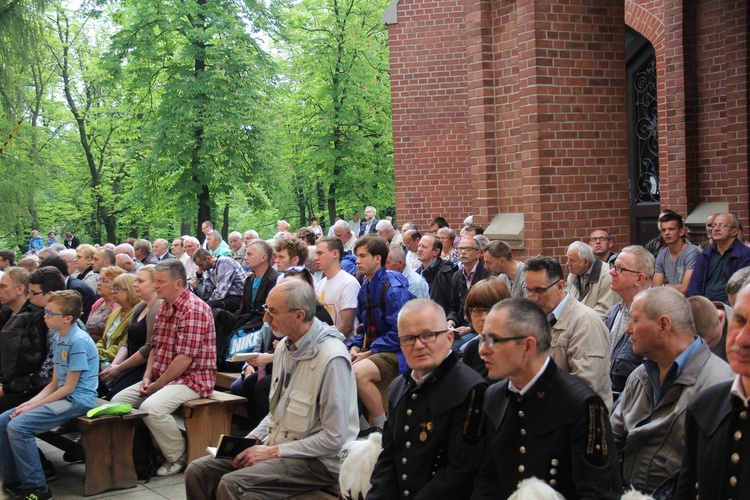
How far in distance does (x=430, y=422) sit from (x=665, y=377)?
1.25 metres

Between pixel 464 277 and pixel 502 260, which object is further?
pixel 464 277

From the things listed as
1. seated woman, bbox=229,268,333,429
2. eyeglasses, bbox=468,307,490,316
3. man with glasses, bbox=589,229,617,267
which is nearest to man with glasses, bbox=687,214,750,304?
man with glasses, bbox=589,229,617,267

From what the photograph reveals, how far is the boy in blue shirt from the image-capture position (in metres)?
7.50

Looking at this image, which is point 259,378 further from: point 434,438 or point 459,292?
point 434,438

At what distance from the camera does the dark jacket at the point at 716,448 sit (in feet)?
10.00

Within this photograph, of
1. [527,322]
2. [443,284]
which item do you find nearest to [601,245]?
[443,284]

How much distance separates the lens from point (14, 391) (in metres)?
8.33

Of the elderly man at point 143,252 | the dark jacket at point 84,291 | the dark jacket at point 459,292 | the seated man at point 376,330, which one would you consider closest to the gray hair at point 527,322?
the seated man at point 376,330

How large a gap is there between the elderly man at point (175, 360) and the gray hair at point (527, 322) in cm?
466

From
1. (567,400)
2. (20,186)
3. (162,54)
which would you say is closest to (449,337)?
(567,400)

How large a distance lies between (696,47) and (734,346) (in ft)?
34.7

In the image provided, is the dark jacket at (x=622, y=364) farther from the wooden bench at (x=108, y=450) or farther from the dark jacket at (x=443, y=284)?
the wooden bench at (x=108, y=450)

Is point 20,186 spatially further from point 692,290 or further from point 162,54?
point 692,290

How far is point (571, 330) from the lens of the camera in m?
5.82
